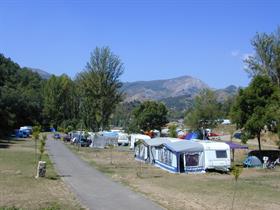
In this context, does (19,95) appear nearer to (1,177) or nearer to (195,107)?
(195,107)

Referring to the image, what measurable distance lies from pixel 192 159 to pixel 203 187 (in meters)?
9.04

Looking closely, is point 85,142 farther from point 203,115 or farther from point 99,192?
point 99,192

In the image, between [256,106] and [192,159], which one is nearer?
[192,159]

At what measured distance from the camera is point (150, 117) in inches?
3361

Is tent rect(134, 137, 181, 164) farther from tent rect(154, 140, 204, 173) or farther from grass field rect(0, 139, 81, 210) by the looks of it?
grass field rect(0, 139, 81, 210)

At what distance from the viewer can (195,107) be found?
241 ft

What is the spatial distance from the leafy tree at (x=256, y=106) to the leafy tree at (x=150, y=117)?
41433 mm

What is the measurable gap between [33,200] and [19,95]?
79.0 m

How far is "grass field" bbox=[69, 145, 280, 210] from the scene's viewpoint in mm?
20219

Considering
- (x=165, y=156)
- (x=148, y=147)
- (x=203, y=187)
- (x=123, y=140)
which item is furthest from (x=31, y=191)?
(x=123, y=140)

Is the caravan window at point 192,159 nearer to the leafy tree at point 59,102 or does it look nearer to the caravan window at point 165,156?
the caravan window at point 165,156

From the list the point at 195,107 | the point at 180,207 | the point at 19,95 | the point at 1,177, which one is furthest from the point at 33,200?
the point at 19,95

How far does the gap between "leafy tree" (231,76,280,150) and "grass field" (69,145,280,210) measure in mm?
4838

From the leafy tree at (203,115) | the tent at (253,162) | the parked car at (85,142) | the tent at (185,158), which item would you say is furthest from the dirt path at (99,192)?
the leafy tree at (203,115)
